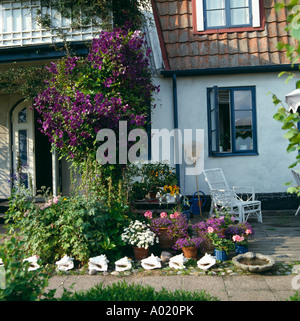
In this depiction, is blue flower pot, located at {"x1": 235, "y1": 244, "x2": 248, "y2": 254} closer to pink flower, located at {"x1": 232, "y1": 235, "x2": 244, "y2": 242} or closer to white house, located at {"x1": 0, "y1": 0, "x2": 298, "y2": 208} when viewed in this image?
pink flower, located at {"x1": 232, "y1": 235, "x2": 244, "y2": 242}

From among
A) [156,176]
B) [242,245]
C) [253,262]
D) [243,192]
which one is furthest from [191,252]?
[243,192]

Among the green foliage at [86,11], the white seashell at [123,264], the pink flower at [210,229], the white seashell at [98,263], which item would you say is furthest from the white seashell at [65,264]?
the green foliage at [86,11]

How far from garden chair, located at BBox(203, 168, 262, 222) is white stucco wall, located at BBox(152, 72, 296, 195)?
0.40m

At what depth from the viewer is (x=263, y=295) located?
3.71m

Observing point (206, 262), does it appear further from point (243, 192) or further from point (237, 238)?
point (243, 192)

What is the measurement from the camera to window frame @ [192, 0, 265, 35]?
8508 mm

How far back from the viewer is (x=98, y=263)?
466cm

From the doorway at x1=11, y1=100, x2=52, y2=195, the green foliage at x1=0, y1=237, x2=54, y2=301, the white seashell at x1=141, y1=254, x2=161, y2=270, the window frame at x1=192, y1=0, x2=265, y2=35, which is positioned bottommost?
the white seashell at x1=141, y1=254, x2=161, y2=270

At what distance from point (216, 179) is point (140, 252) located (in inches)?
130

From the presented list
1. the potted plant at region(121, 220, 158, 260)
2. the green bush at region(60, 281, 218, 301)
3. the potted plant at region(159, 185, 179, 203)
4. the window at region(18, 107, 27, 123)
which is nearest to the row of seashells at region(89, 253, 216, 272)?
the potted plant at region(121, 220, 158, 260)

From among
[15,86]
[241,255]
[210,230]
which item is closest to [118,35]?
[15,86]

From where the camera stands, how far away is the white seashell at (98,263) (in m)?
4.63

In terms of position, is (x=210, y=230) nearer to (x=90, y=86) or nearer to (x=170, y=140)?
(x=90, y=86)

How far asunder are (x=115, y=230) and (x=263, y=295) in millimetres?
2212
